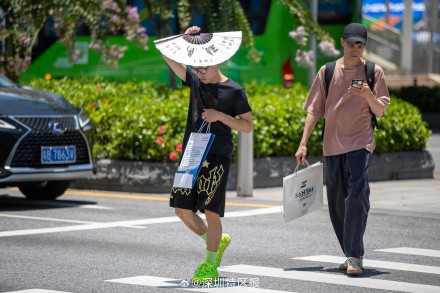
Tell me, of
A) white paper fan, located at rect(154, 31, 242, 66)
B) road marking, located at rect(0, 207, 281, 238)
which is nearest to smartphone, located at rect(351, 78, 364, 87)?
white paper fan, located at rect(154, 31, 242, 66)

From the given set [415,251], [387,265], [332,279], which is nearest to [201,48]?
[332,279]

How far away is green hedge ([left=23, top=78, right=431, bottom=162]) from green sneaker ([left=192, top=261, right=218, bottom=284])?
6252mm

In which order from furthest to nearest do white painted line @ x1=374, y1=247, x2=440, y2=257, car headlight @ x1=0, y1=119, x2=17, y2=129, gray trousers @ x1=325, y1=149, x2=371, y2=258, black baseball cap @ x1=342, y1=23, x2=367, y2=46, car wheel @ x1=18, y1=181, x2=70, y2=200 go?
1. car wheel @ x1=18, y1=181, x2=70, y2=200
2. car headlight @ x1=0, y1=119, x2=17, y2=129
3. white painted line @ x1=374, y1=247, x2=440, y2=257
4. gray trousers @ x1=325, y1=149, x2=371, y2=258
5. black baseball cap @ x1=342, y1=23, x2=367, y2=46

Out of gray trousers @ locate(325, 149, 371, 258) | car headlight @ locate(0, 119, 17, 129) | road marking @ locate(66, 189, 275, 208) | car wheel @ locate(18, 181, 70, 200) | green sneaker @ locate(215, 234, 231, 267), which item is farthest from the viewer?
car wheel @ locate(18, 181, 70, 200)

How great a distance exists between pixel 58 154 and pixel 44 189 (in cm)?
108

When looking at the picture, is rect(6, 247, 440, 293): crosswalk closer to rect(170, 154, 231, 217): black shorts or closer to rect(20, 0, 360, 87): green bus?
rect(170, 154, 231, 217): black shorts

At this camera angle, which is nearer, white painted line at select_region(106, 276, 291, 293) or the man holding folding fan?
white painted line at select_region(106, 276, 291, 293)

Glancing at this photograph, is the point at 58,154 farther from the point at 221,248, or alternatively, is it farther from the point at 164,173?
the point at 221,248

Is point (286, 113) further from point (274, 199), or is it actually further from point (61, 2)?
point (61, 2)

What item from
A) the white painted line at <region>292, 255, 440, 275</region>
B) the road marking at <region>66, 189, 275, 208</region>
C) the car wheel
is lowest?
the white painted line at <region>292, 255, 440, 275</region>

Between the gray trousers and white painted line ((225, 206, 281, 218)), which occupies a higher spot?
the gray trousers

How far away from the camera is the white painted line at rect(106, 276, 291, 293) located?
25.7 feet

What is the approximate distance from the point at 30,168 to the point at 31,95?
41.8 inches

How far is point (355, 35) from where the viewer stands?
8414 millimetres
